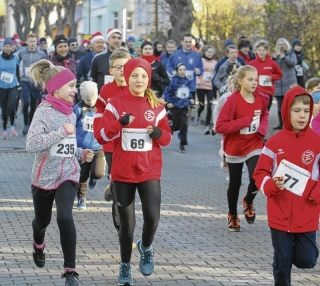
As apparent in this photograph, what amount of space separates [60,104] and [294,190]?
1.96 metres

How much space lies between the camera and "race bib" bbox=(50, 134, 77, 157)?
7150 mm

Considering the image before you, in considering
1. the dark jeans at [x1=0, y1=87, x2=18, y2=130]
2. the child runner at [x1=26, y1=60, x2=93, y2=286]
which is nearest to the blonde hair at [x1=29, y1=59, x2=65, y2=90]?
the child runner at [x1=26, y1=60, x2=93, y2=286]

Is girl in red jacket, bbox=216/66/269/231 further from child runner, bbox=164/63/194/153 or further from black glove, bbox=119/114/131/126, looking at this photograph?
child runner, bbox=164/63/194/153

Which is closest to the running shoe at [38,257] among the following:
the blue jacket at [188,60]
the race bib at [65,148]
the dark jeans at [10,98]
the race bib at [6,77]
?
the race bib at [65,148]

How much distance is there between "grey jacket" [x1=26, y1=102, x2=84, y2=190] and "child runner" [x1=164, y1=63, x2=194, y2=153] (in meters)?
10.5

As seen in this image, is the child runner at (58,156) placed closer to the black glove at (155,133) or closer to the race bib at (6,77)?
the black glove at (155,133)

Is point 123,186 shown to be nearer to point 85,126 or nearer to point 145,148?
point 145,148

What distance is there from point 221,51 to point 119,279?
23943 mm

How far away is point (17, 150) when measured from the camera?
17.5 meters

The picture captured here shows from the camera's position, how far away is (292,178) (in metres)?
6.43

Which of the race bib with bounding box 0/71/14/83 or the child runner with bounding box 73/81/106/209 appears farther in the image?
the race bib with bounding box 0/71/14/83

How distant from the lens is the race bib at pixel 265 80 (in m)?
18.5

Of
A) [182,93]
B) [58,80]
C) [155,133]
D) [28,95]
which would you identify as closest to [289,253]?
[155,133]

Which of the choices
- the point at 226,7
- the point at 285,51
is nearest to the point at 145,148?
the point at 285,51
